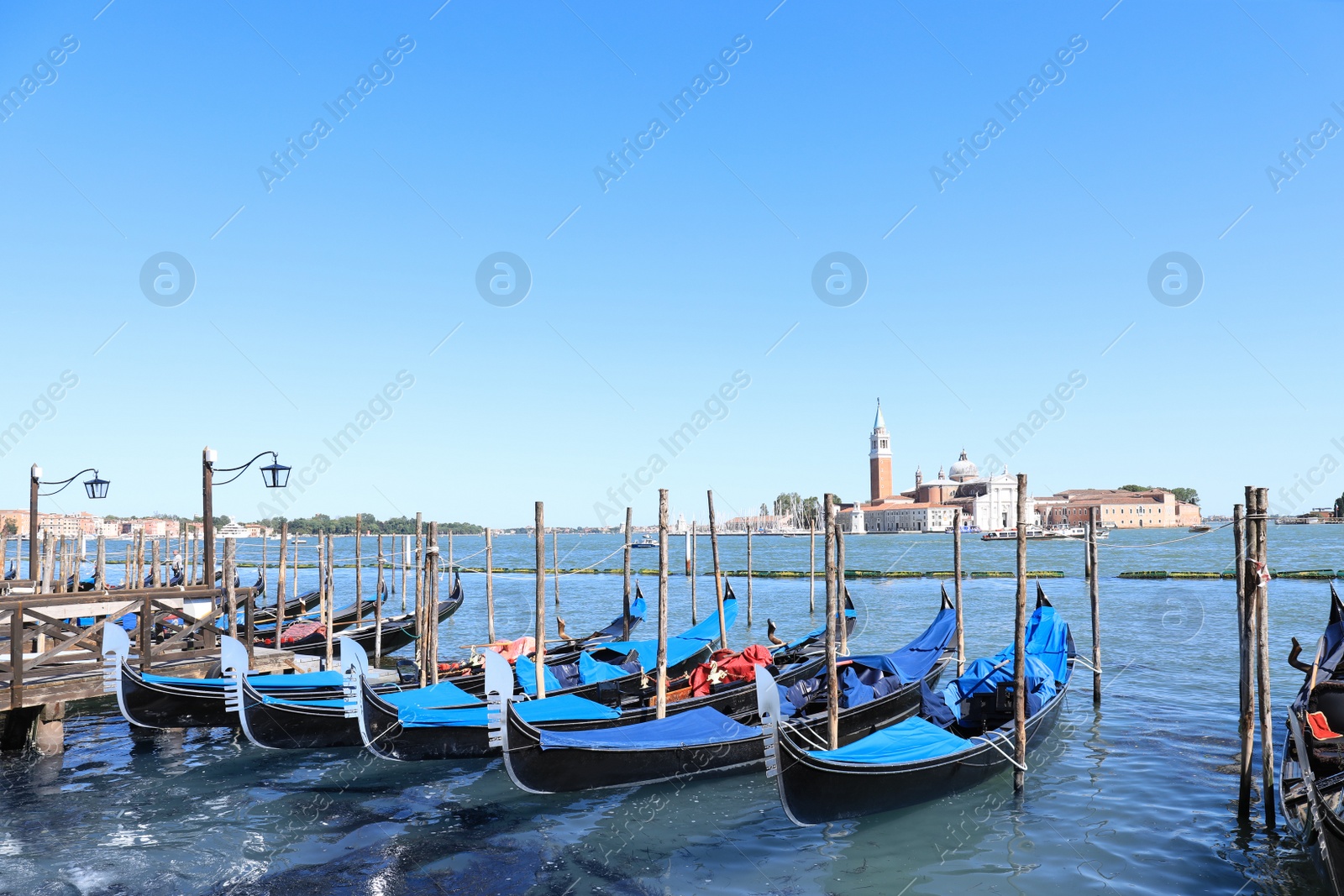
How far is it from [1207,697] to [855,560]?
43920 mm

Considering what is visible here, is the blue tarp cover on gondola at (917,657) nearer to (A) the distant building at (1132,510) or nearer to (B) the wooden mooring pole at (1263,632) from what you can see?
(B) the wooden mooring pole at (1263,632)

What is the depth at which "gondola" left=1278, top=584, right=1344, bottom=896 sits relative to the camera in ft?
15.3

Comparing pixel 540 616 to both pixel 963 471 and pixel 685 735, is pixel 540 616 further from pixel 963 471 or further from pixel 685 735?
pixel 963 471

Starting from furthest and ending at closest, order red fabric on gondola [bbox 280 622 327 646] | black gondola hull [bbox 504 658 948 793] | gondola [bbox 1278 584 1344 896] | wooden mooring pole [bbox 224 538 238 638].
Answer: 1. red fabric on gondola [bbox 280 622 327 646]
2. wooden mooring pole [bbox 224 538 238 638]
3. black gondola hull [bbox 504 658 948 793]
4. gondola [bbox 1278 584 1344 896]

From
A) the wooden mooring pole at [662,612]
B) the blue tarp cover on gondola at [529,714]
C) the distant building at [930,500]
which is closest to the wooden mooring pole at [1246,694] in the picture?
the wooden mooring pole at [662,612]

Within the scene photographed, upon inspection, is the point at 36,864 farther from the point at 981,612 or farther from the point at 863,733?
the point at 981,612

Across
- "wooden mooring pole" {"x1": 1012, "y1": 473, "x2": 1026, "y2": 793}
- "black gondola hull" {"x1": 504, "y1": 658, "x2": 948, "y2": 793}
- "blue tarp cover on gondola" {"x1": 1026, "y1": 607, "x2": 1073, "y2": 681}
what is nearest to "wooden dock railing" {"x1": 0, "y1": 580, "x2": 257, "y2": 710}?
"black gondola hull" {"x1": 504, "y1": 658, "x2": 948, "y2": 793}

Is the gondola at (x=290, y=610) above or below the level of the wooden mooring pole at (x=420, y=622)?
below

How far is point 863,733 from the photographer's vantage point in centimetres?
860

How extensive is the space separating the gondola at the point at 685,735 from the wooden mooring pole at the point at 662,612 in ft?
0.78

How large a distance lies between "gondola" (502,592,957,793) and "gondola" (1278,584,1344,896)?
306 centimetres

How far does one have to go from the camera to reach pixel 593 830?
21.6 feet

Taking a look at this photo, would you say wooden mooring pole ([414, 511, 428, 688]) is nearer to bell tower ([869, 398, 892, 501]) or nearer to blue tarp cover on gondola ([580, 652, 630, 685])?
blue tarp cover on gondola ([580, 652, 630, 685])

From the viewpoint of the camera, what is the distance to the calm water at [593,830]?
5.63 m
